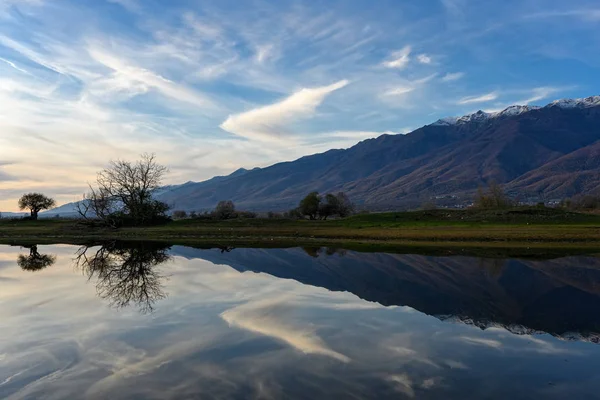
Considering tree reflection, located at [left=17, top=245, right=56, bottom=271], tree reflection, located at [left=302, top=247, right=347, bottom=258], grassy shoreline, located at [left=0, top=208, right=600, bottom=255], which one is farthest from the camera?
grassy shoreline, located at [left=0, top=208, right=600, bottom=255]

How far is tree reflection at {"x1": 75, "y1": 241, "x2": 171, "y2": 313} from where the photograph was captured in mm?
19797

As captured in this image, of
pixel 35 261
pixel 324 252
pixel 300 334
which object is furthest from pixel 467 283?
pixel 35 261

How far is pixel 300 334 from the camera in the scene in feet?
47.4

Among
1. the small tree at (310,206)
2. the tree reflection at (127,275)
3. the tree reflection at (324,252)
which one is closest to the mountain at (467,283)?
the tree reflection at (324,252)

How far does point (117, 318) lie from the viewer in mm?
16172

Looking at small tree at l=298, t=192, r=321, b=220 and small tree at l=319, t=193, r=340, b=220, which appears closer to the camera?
small tree at l=298, t=192, r=321, b=220

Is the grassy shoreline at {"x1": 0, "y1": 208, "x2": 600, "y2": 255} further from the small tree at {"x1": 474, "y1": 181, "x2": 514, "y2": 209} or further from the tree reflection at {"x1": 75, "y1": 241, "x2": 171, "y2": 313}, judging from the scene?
the small tree at {"x1": 474, "y1": 181, "x2": 514, "y2": 209}

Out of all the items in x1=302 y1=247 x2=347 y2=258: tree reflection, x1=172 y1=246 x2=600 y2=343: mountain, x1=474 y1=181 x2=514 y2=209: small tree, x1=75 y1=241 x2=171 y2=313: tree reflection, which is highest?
x1=474 y1=181 x2=514 y2=209: small tree

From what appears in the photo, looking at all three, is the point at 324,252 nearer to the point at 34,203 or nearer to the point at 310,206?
the point at 310,206

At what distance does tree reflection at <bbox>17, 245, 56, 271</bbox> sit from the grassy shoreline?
52.6 feet

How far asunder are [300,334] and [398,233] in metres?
43.3

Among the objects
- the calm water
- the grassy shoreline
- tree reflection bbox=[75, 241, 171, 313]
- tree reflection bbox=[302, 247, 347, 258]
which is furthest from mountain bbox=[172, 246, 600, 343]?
the grassy shoreline

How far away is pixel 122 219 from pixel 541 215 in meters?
73.3

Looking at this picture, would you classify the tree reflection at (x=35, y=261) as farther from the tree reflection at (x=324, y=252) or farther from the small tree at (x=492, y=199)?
the small tree at (x=492, y=199)
